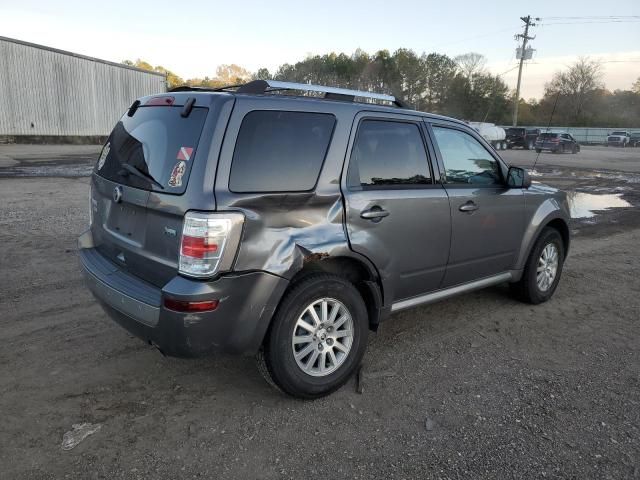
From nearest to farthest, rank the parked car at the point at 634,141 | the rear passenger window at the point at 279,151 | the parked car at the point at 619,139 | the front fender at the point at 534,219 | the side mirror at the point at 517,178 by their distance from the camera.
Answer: the rear passenger window at the point at 279,151, the side mirror at the point at 517,178, the front fender at the point at 534,219, the parked car at the point at 619,139, the parked car at the point at 634,141

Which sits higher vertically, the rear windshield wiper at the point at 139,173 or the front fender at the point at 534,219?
the rear windshield wiper at the point at 139,173

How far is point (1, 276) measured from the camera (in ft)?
17.4

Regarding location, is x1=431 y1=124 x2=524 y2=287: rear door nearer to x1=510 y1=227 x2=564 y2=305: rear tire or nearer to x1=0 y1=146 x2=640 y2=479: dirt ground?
x1=510 y1=227 x2=564 y2=305: rear tire

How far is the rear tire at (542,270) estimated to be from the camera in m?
A: 4.90

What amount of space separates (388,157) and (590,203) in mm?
10724

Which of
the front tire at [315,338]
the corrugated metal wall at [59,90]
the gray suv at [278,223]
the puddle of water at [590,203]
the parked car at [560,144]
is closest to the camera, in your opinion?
the gray suv at [278,223]

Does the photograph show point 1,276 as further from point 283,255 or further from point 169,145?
point 283,255

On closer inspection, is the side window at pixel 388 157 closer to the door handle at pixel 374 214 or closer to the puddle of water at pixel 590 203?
the door handle at pixel 374 214

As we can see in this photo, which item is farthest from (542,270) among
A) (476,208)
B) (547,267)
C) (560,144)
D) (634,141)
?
(634,141)

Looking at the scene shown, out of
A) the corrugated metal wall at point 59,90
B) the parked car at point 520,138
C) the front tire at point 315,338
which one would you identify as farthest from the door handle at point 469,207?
the parked car at point 520,138

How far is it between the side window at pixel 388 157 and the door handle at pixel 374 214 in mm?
167

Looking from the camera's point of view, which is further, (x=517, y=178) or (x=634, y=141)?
(x=634, y=141)

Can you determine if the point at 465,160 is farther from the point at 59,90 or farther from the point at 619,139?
the point at 619,139

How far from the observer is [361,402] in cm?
326
